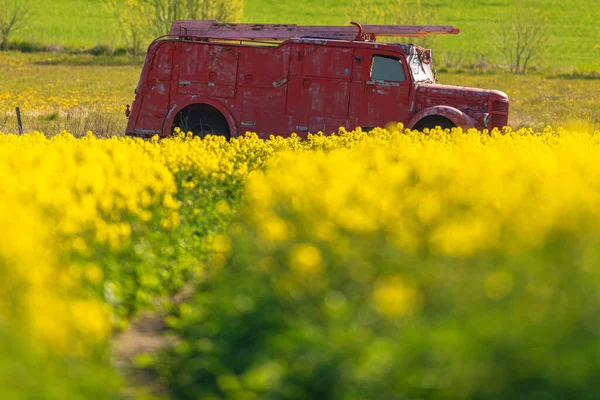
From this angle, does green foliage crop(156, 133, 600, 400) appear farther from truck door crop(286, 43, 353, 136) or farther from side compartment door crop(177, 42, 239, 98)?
side compartment door crop(177, 42, 239, 98)

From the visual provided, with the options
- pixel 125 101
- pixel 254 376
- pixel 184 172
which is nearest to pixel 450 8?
pixel 125 101

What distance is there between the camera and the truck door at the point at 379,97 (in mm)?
16422

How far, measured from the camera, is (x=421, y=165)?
866 centimetres

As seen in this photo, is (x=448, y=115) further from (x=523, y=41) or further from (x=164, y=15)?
(x=523, y=41)

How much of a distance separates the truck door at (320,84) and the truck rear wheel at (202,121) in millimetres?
1286

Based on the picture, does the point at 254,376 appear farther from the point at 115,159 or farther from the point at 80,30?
the point at 80,30

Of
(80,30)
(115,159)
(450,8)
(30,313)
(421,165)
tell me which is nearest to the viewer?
(30,313)

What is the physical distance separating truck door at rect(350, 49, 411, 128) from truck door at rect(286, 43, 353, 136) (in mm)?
201

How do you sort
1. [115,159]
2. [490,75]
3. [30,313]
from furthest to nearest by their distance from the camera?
[490,75] < [115,159] < [30,313]

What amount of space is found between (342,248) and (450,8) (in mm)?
74525

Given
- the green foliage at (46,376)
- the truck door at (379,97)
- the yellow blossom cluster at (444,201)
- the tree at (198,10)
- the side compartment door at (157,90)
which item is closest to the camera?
the green foliage at (46,376)

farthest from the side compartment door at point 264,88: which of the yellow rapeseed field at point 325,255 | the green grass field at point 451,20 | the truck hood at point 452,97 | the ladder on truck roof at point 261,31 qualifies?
the green grass field at point 451,20

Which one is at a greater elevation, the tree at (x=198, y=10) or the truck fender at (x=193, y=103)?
the tree at (x=198, y=10)

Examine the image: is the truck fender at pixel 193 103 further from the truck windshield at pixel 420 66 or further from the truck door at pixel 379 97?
the truck windshield at pixel 420 66
